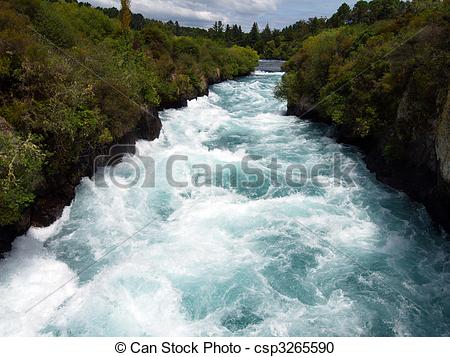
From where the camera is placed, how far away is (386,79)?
62.1ft

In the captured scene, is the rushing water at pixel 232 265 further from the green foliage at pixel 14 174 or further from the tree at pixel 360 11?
the tree at pixel 360 11

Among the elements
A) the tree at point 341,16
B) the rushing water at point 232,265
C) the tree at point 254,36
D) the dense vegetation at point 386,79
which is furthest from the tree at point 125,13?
the tree at point 254,36

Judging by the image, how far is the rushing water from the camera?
9.32 meters

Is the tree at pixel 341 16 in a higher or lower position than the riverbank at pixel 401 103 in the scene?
higher

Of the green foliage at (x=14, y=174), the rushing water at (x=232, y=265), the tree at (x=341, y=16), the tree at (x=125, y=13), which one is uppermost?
the tree at (x=341, y=16)

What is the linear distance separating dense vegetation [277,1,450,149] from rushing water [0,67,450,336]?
3521 mm

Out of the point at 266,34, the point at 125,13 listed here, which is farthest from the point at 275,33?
the point at 125,13

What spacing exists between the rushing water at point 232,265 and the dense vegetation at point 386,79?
11.6 feet

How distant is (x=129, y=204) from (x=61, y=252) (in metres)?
3.83

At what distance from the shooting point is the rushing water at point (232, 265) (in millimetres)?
9320

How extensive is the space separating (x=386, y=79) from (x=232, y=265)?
13.7 meters

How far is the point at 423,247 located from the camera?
12648 millimetres

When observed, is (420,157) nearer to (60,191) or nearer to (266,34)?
(60,191)

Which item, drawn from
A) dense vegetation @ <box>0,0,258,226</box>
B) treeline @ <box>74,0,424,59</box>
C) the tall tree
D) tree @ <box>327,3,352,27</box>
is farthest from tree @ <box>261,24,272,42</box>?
dense vegetation @ <box>0,0,258,226</box>
